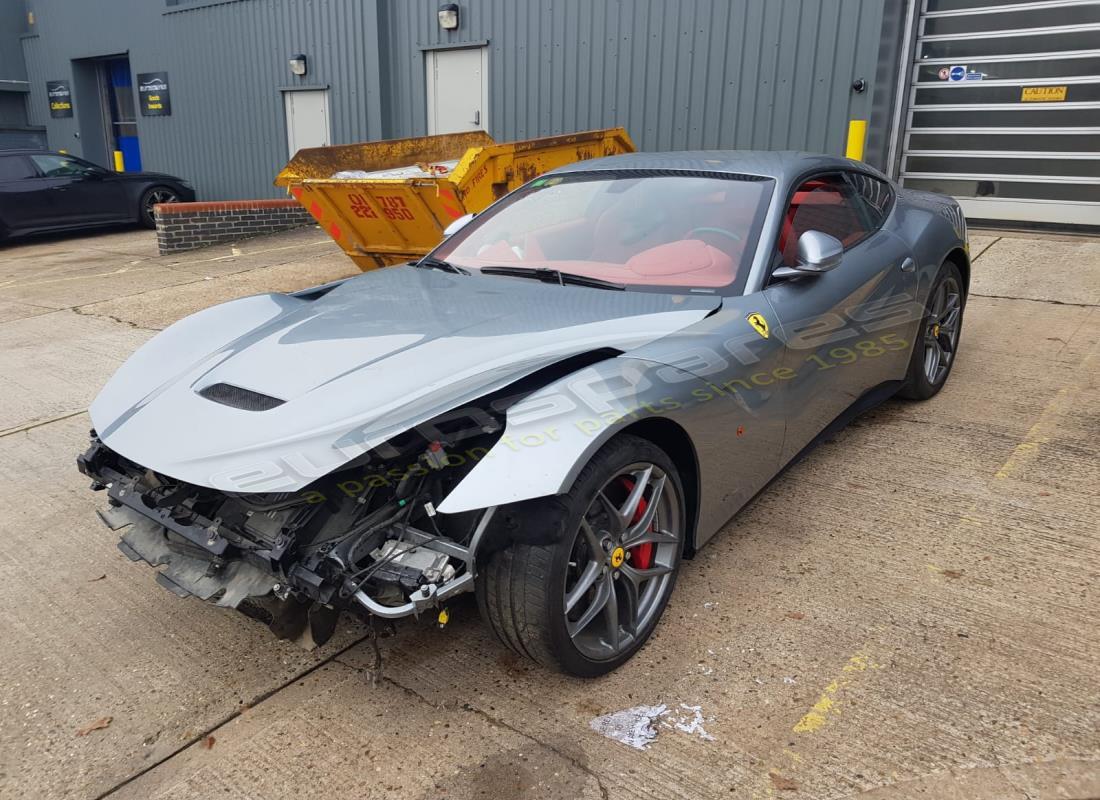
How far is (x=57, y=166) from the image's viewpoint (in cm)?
1288

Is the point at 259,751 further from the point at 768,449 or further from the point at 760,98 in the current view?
the point at 760,98

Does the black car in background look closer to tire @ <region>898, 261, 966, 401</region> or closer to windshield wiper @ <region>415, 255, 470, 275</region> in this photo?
windshield wiper @ <region>415, 255, 470, 275</region>

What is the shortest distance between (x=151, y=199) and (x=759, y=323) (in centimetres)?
1367

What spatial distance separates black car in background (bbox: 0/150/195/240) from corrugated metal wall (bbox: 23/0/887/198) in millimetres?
2225

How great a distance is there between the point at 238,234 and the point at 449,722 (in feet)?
36.2

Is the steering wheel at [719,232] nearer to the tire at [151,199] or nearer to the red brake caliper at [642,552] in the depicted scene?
the red brake caliper at [642,552]

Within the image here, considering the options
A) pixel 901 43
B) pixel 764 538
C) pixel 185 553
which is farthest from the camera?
pixel 901 43

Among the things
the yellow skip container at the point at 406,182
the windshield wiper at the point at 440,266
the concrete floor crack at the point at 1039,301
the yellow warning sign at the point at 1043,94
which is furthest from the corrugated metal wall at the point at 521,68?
the windshield wiper at the point at 440,266

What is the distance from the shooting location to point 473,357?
259 cm

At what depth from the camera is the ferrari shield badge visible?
303 centimetres

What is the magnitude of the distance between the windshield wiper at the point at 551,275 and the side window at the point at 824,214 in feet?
2.39

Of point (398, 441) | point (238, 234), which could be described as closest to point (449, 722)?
point (398, 441)

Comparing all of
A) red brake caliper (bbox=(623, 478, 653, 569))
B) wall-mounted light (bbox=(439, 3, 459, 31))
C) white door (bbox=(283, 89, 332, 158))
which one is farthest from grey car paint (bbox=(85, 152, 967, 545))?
white door (bbox=(283, 89, 332, 158))

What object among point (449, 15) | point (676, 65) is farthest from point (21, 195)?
point (676, 65)
